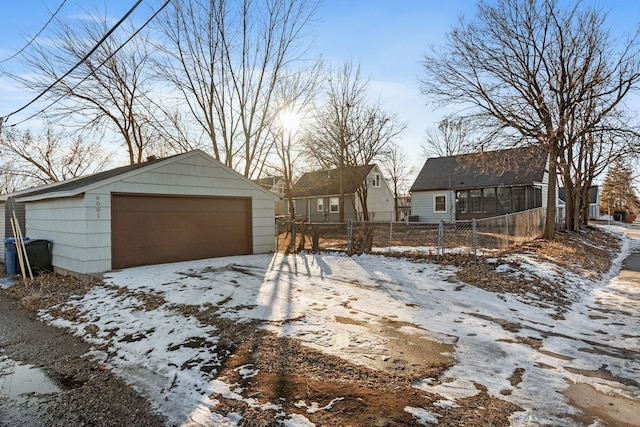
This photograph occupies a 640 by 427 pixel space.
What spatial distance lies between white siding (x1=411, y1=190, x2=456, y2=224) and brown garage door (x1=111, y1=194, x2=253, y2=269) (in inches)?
658

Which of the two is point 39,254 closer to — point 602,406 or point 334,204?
point 602,406

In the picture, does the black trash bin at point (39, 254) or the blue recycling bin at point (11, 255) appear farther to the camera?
the blue recycling bin at point (11, 255)

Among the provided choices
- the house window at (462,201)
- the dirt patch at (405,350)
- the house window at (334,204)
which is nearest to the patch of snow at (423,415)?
the dirt patch at (405,350)

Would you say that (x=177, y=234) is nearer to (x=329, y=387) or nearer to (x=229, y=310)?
(x=229, y=310)

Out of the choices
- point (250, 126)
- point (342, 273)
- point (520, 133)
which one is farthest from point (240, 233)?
point (520, 133)

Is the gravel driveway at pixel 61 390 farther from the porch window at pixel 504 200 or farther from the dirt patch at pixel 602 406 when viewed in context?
the porch window at pixel 504 200

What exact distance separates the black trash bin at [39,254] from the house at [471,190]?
18878 mm

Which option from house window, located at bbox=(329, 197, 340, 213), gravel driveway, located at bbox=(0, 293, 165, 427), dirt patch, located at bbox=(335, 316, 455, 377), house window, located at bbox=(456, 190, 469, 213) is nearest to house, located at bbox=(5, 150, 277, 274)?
gravel driveway, located at bbox=(0, 293, 165, 427)

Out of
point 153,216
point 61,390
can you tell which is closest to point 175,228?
point 153,216

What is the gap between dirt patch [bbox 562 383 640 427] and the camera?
287 centimetres

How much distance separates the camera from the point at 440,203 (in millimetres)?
25219

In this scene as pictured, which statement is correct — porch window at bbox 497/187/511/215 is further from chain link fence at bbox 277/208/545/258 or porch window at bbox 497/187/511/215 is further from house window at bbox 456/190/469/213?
chain link fence at bbox 277/208/545/258

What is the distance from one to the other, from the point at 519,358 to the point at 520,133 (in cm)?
1193

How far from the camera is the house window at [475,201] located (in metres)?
23.7
